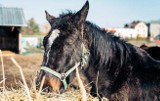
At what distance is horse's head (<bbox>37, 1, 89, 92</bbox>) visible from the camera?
4.30 metres

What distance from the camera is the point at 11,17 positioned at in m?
31.8

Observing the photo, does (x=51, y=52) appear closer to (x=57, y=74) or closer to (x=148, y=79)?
(x=57, y=74)

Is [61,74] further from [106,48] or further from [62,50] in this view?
[106,48]

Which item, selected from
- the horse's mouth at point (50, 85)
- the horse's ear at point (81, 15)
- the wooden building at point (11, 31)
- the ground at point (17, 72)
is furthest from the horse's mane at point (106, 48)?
the wooden building at point (11, 31)

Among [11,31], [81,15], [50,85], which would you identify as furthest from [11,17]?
[50,85]

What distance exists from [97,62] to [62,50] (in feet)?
2.12

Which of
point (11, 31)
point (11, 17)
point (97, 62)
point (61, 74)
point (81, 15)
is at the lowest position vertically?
point (11, 31)

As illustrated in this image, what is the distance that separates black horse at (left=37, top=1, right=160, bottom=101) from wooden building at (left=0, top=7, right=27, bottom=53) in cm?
2629

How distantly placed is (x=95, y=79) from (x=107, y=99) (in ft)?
1.12

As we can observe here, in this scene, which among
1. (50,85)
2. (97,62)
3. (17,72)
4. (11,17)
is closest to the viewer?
(50,85)

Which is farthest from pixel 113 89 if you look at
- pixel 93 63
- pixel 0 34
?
pixel 0 34

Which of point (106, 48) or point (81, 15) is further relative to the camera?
point (106, 48)

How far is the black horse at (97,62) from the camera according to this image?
4355 mm

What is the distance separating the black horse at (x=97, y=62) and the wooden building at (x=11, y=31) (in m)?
26.3
